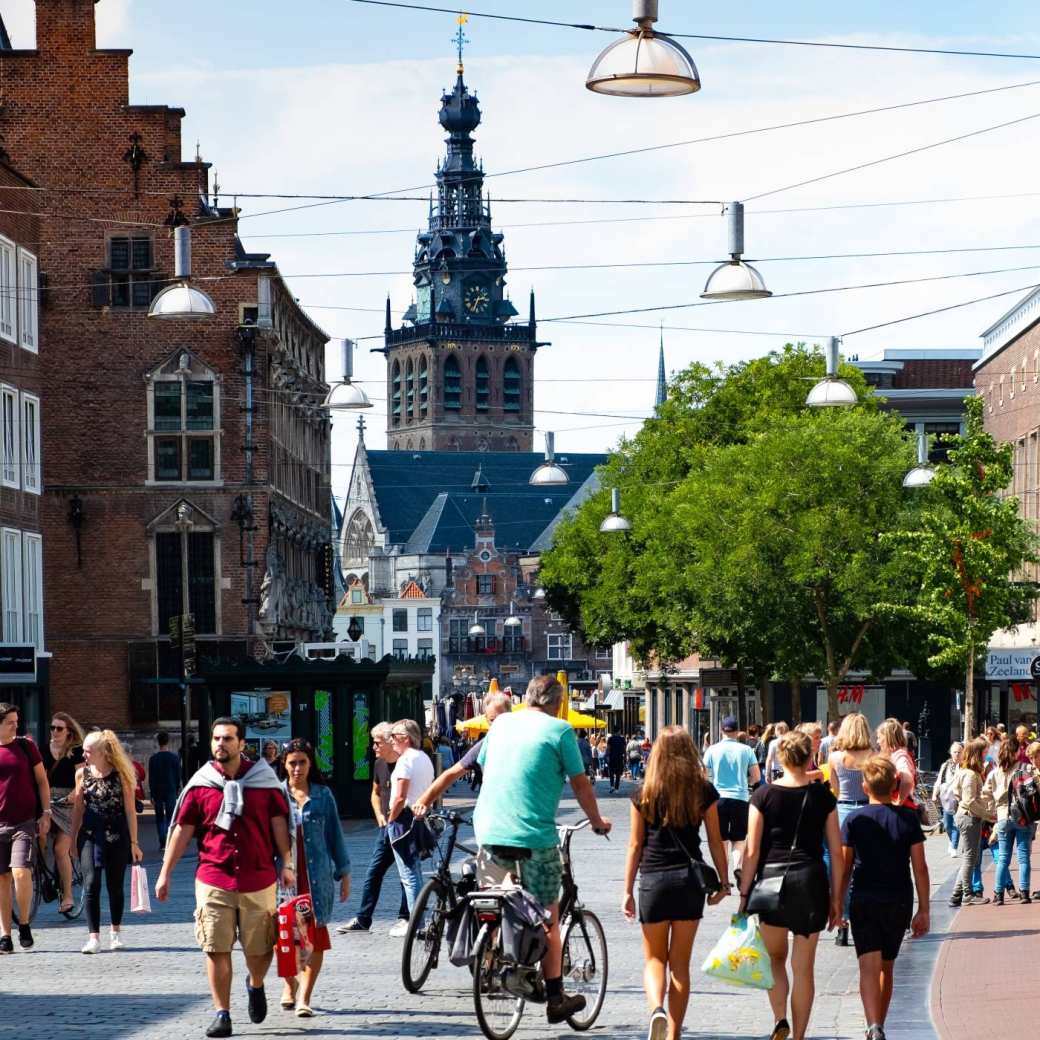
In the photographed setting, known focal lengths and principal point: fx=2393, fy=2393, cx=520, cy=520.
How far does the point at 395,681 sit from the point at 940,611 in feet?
31.6

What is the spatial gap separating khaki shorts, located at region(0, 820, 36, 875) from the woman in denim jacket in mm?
3249

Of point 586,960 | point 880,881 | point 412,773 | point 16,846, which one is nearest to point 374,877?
point 412,773

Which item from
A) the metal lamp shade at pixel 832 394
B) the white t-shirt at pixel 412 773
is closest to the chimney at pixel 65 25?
the metal lamp shade at pixel 832 394

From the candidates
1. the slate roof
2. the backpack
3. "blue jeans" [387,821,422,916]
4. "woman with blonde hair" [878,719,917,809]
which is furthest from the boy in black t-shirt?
the slate roof

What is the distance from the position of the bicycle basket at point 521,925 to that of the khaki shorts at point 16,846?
19.9 ft

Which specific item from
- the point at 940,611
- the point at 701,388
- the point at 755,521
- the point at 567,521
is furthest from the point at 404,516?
the point at 940,611

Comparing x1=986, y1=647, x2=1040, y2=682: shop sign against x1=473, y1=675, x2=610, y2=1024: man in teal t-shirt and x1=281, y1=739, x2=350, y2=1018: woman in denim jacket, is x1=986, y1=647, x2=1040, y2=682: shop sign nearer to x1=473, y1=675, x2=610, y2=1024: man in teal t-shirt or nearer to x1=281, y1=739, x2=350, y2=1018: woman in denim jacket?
x1=281, y1=739, x2=350, y2=1018: woman in denim jacket

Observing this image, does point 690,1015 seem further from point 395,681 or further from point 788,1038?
point 395,681

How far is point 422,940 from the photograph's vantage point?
14453 millimetres

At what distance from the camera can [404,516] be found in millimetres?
186000

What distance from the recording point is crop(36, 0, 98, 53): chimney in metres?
51.3

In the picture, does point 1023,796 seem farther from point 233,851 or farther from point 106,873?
point 233,851

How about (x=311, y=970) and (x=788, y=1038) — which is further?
(x=311, y=970)

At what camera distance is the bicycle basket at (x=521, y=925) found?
1194 cm
